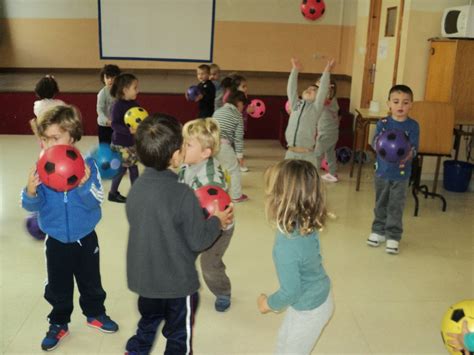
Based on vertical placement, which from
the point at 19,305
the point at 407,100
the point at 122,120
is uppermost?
the point at 407,100

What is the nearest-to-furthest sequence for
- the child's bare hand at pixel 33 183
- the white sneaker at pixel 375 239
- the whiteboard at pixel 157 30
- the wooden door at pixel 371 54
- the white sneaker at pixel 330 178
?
the child's bare hand at pixel 33 183, the white sneaker at pixel 375 239, the white sneaker at pixel 330 178, the wooden door at pixel 371 54, the whiteboard at pixel 157 30

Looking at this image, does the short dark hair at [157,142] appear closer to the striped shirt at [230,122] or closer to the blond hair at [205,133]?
the blond hair at [205,133]

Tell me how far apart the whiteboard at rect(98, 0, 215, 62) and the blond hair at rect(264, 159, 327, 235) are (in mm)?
9971

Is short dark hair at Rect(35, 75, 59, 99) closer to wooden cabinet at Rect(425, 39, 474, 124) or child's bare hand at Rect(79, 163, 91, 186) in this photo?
child's bare hand at Rect(79, 163, 91, 186)

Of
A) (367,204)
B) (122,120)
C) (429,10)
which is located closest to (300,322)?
(122,120)

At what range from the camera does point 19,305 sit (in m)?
3.13

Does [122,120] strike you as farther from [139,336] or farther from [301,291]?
[301,291]

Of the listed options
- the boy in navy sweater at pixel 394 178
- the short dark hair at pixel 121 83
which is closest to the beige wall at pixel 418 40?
the boy in navy sweater at pixel 394 178

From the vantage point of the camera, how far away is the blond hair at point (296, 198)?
6.12ft

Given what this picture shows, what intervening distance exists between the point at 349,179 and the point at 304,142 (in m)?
1.99

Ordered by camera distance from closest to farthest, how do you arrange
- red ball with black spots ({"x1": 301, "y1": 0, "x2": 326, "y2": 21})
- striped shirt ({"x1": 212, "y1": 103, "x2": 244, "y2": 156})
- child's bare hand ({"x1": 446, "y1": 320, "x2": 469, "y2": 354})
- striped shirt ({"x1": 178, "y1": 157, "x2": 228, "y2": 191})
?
child's bare hand ({"x1": 446, "y1": 320, "x2": 469, "y2": 354})
striped shirt ({"x1": 178, "y1": 157, "x2": 228, "y2": 191})
striped shirt ({"x1": 212, "y1": 103, "x2": 244, "y2": 156})
red ball with black spots ({"x1": 301, "y1": 0, "x2": 326, "y2": 21})

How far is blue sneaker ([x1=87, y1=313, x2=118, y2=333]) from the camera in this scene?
2.89 metres

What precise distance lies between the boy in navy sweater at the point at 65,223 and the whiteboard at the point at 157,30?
358 inches

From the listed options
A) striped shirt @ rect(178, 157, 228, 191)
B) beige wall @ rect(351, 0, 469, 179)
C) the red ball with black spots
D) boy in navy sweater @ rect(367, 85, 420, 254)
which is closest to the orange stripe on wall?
the red ball with black spots
